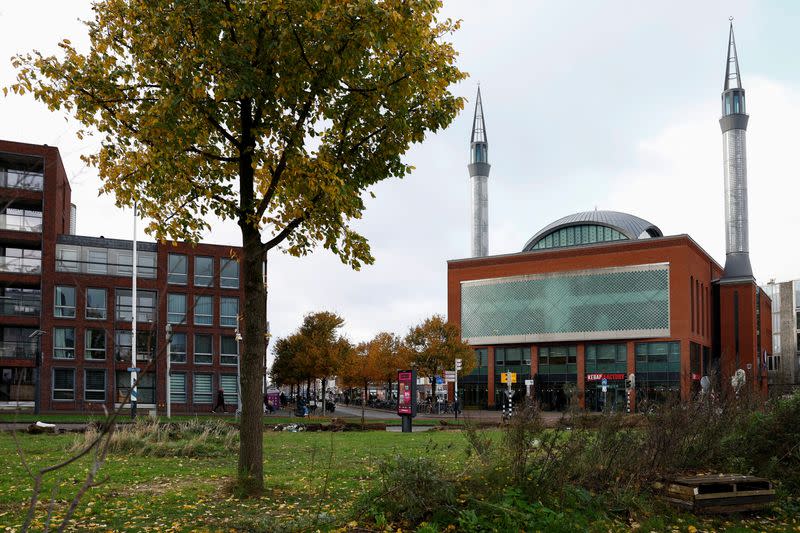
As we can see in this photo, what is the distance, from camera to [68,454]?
15.6 metres

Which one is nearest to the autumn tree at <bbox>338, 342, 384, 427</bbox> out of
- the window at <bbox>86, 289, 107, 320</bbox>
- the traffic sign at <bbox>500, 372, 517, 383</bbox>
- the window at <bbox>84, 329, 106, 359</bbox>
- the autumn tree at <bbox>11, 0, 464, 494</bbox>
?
the traffic sign at <bbox>500, 372, 517, 383</bbox>

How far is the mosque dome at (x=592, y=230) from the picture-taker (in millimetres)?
92875

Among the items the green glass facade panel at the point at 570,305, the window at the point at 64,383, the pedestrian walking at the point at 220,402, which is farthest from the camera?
the green glass facade panel at the point at 570,305

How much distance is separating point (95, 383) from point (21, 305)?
22.3ft

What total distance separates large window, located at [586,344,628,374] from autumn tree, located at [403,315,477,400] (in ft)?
47.4

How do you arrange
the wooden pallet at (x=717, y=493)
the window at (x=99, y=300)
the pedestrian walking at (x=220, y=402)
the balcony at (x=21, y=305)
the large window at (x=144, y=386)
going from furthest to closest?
the large window at (x=144, y=386) → the window at (x=99, y=300) → the pedestrian walking at (x=220, y=402) → the balcony at (x=21, y=305) → the wooden pallet at (x=717, y=493)

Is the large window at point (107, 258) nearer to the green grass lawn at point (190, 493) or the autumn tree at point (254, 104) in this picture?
the green grass lawn at point (190, 493)

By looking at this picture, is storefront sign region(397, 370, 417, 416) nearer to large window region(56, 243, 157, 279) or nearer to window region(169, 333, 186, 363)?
window region(169, 333, 186, 363)

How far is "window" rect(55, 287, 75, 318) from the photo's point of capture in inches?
1874

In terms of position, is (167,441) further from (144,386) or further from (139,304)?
(144,386)

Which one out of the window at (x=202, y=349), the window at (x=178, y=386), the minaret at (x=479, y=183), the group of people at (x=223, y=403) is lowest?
the group of people at (x=223, y=403)

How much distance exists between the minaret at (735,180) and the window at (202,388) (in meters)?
59.6

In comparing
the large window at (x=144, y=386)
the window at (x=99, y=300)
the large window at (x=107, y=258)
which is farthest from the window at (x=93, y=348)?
the large window at (x=107, y=258)

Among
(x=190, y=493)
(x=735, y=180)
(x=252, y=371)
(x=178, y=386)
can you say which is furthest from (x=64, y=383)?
(x=735, y=180)
